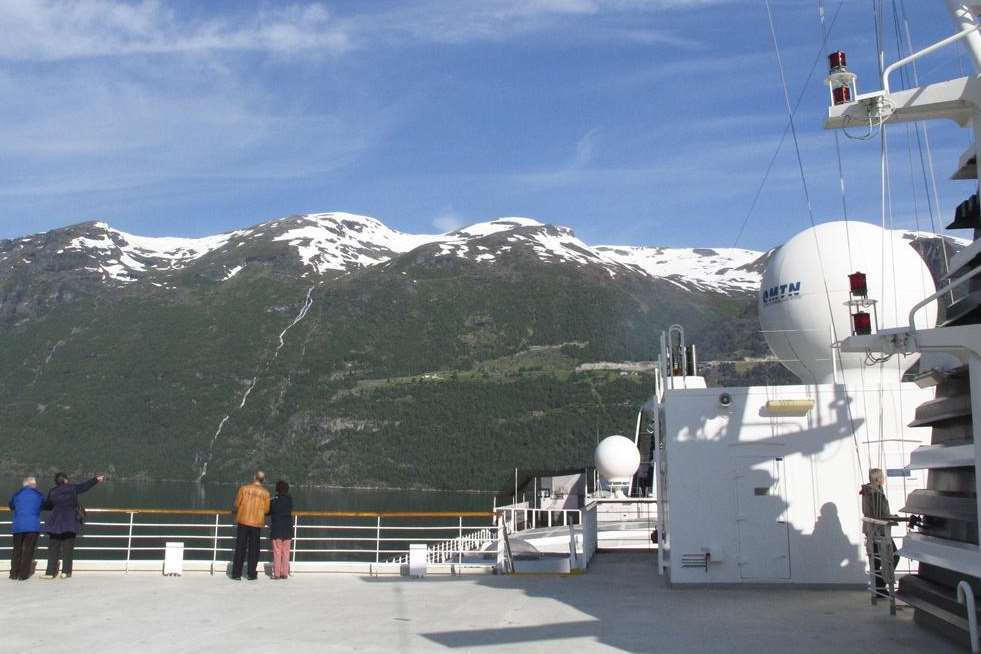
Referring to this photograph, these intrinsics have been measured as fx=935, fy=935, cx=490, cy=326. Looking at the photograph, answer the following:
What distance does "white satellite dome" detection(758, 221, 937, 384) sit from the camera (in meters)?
13.8

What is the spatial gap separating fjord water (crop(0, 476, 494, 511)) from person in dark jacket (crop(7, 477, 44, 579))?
65.0 metres

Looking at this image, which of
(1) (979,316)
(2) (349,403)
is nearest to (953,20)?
(1) (979,316)

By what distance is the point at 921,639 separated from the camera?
8.27 m

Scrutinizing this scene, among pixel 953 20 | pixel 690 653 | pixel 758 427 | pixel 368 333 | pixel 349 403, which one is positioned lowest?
pixel 690 653

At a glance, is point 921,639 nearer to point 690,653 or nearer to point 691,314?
point 690,653

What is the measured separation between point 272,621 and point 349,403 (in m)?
129

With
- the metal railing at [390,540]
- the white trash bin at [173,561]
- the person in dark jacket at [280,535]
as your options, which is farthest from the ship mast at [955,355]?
the white trash bin at [173,561]

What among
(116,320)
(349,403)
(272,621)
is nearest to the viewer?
(272,621)

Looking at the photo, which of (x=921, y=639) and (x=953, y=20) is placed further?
(x=921, y=639)

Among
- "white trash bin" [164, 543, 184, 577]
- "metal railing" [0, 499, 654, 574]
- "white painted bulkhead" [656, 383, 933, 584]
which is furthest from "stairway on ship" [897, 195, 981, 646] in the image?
"white trash bin" [164, 543, 184, 577]

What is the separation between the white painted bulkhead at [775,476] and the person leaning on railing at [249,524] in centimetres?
564

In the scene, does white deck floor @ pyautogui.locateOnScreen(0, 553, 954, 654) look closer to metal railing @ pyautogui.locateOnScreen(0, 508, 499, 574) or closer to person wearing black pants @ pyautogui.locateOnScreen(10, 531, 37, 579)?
person wearing black pants @ pyautogui.locateOnScreen(10, 531, 37, 579)

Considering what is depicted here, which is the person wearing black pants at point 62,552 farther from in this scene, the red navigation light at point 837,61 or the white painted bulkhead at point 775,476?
the red navigation light at point 837,61

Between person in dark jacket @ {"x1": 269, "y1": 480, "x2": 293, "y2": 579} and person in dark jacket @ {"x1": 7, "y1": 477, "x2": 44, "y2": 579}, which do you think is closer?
person in dark jacket @ {"x1": 7, "y1": 477, "x2": 44, "y2": 579}
